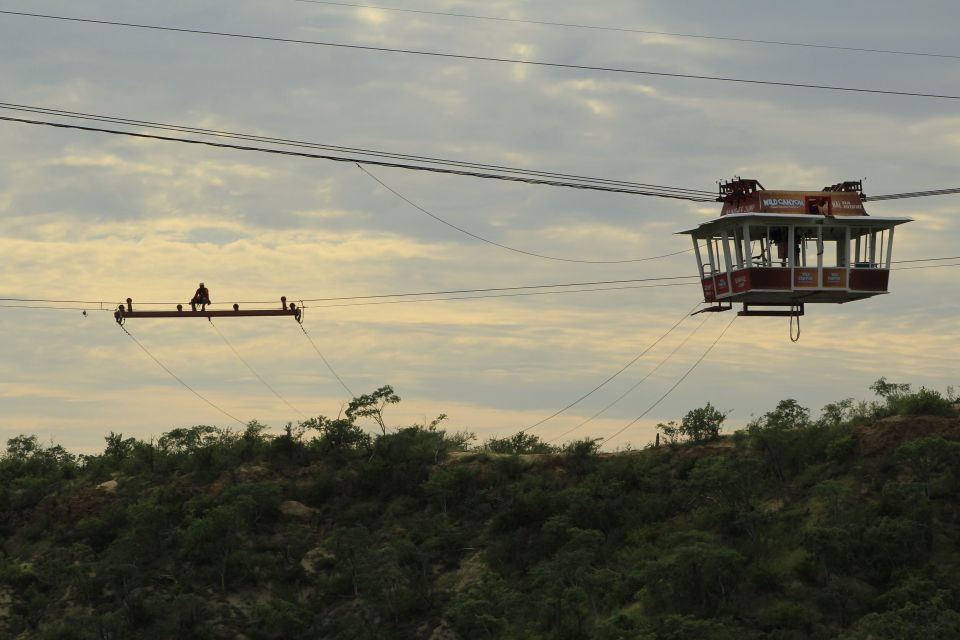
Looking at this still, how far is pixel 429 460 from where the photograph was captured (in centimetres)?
7412

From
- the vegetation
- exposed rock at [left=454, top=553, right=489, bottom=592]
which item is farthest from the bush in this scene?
exposed rock at [left=454, top=553, right=489, bottom=592]

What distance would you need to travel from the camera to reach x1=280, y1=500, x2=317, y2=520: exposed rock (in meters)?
70.6

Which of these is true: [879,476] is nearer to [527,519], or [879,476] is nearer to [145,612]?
[527,519]

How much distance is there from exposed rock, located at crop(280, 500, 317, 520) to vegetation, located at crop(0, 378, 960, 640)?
157mm

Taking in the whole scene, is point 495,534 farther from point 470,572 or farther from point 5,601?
point 5,601

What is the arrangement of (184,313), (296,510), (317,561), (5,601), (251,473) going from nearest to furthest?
(184,313) → (5,601) → (317,561) → (296,510) → (251,473)

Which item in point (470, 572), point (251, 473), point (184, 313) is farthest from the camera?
point (251, 473)

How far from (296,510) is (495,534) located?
1219 cm

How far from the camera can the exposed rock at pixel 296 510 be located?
70625mm

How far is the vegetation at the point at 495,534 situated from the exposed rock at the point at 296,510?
0.16 metres

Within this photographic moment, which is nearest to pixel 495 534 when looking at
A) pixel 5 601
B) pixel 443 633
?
pixel 443 633

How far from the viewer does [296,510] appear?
233ft

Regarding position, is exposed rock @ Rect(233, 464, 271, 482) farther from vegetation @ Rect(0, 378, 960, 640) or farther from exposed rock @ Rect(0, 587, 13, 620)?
exposed rock @ Rect(0, 587, 13, 620)

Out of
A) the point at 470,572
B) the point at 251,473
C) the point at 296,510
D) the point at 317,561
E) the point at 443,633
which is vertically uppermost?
the point at 251,473
